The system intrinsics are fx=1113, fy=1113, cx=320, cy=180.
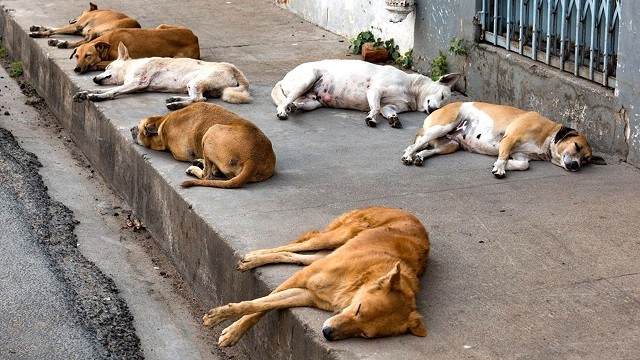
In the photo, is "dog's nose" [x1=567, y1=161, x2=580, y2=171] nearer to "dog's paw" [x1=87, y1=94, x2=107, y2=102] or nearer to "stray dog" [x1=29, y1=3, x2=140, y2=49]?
"dog's paw" [x1=87, y1=94, x2=107, y2=102]

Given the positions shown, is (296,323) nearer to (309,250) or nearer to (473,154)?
(309,250)

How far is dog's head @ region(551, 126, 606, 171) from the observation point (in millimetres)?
7480

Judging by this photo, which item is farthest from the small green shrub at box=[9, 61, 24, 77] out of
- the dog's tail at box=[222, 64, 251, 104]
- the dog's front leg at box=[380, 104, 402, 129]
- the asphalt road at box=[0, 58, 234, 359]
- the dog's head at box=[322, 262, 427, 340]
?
the dog's head at box=[322, 262, 427, 340]

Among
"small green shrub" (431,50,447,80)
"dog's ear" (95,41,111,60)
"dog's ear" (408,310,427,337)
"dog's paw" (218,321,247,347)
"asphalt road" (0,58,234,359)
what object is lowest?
"asphalt road" (0,58,234,359)

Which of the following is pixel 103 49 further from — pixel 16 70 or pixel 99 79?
pixel 16 70

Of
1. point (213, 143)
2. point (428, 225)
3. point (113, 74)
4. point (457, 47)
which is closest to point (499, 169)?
point (428, 225)

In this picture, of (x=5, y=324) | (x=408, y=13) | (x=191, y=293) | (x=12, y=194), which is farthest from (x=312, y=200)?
(x=408, y=13)

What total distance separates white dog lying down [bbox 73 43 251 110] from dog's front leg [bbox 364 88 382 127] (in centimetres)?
115

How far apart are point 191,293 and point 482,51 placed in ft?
12.4

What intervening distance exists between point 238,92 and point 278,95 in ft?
1.20

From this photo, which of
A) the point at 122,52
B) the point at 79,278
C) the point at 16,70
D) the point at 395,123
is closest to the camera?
the point at 79,278

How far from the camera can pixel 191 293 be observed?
6.92 meters

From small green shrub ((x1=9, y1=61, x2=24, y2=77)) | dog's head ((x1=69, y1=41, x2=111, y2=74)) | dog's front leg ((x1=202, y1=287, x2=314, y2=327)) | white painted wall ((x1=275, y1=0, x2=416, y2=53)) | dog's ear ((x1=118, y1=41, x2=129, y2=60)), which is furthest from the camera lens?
small green shrub ((x1=9, y1=61, x2=24, y2=77))

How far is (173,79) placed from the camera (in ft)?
32.6
